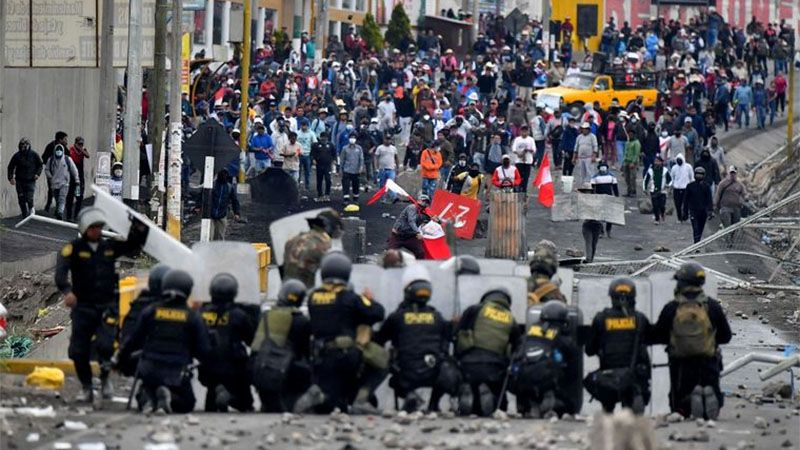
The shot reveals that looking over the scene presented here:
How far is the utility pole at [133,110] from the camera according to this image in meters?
30.0

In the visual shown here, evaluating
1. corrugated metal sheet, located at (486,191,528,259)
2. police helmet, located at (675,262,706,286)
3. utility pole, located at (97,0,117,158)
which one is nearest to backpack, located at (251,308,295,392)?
police helmet, located at (675,262,706,286)

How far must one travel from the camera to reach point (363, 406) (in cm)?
1716

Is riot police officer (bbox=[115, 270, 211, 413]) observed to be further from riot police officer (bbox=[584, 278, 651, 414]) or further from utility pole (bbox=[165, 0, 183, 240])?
utility pole (bbox=[165, 0, 183, 240])

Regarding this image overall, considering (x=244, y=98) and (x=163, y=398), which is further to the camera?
(x=244, y=98)

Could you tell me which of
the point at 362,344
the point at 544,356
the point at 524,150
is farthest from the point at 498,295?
the point at 524,150

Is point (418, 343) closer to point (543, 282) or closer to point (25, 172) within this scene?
point (543, 282)

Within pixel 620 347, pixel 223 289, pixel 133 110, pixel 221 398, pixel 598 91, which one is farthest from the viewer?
pixel 598 91

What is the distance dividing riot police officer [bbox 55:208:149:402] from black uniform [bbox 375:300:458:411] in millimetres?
2186

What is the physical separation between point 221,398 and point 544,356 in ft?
8.57

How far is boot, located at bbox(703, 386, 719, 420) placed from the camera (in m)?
17.7

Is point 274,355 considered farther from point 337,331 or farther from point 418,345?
point 418,345

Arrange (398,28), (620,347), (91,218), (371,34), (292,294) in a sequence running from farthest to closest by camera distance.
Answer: (398,28), (371,34), (91,218), (620,347), (292,294)

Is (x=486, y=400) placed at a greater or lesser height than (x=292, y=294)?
lesser

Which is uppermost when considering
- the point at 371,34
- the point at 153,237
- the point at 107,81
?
the point at 371,34
